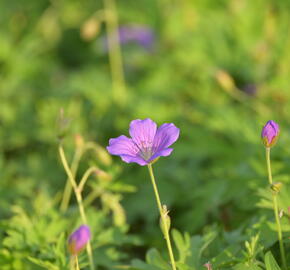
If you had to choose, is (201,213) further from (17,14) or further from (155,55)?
(17,14)

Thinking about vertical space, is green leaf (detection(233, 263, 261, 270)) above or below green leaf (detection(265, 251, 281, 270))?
below

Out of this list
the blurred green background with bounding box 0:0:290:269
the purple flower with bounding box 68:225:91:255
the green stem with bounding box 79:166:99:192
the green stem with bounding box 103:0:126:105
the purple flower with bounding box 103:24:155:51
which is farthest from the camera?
the purple flower with bounding box 103:24:155:51

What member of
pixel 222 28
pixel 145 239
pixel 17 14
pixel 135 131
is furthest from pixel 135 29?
pixel 135 131

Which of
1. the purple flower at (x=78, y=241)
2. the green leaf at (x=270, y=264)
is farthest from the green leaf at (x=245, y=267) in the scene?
the purple flower at (x=78, y=241)

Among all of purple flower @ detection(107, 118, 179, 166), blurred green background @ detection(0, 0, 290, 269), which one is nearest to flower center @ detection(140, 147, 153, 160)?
purple flower @ detection(107, 118, 179, 166)

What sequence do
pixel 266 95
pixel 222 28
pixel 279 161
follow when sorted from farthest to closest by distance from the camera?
pixel 222 28, pixel 266 95, pixel 279 161

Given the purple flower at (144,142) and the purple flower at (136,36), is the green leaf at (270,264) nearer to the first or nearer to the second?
the purple flower at (144,142)

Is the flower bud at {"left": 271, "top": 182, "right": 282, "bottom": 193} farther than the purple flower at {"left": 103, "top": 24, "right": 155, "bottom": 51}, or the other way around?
the purple flower at {"left": 103, "top": 24, "right": 155, "bottom": 51}

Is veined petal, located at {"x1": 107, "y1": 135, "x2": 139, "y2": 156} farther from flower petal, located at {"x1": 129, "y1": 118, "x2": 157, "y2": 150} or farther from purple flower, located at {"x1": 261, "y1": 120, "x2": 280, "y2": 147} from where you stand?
purple flower, located at {"x1": 261, "y1": 120, "x2": 280, "y2": 147}
